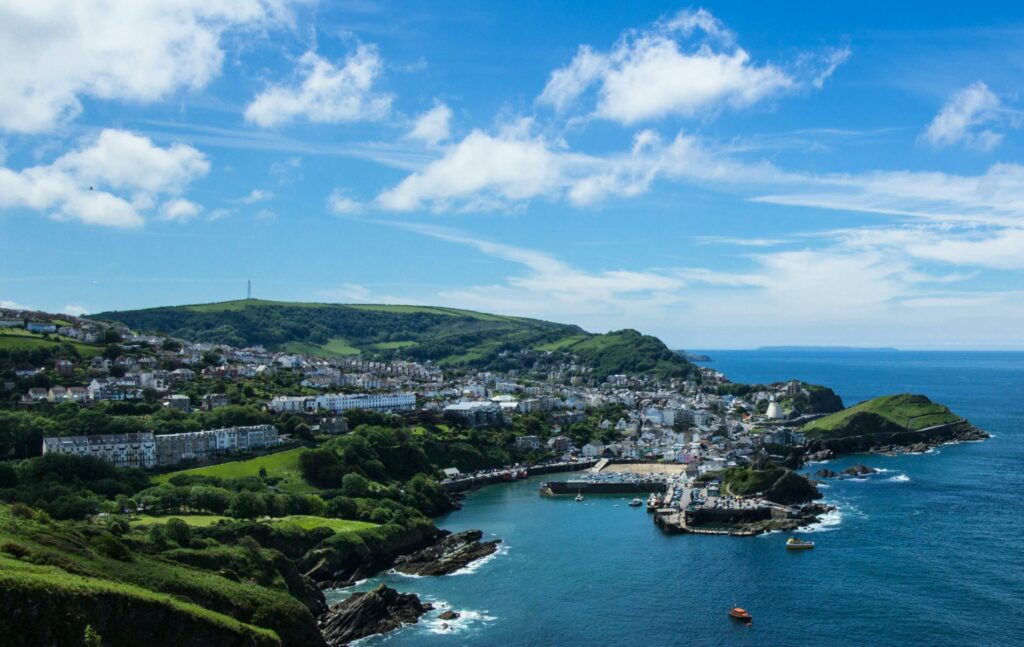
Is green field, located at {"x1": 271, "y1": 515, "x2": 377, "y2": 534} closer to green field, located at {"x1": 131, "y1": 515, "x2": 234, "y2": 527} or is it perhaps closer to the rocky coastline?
green field, located at {"x1": 131, "y1": 515, "x2": 234, "y2": 527}

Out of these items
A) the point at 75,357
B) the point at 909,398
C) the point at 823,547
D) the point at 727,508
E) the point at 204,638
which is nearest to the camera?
the point at 204,638

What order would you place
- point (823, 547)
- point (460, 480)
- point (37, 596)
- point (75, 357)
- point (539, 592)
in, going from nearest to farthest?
point (37, 596), point (539, 592), point (823, 547), point (460, 480), point (75, 357)

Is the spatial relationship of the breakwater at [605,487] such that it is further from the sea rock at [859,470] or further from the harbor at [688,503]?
the sea rock at [859,470]

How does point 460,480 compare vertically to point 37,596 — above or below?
below

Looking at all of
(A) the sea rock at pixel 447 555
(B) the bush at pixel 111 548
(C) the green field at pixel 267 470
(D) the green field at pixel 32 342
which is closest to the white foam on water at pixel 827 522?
(A) the sea rock at pixel 447 555

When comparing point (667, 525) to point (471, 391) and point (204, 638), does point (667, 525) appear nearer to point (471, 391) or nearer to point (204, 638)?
point (204, 638)

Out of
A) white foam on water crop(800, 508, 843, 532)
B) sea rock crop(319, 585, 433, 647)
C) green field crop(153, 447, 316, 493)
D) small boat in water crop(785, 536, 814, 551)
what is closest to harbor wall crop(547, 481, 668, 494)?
white foam on water crop(800, 508, 843, 532)

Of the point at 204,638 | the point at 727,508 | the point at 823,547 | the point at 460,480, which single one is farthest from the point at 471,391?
the point at 204,638
